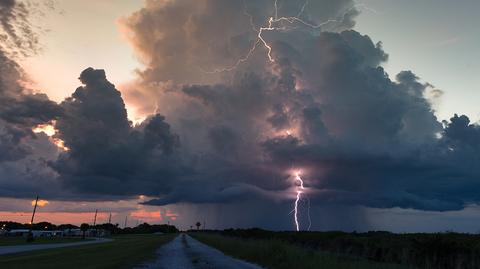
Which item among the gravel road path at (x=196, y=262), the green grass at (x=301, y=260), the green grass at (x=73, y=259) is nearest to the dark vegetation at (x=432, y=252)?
the green grass at (x=301, y=260)

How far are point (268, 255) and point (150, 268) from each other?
13506 mm

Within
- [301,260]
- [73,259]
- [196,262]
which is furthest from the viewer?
[73,259]

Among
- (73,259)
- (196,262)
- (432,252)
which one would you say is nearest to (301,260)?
(196,262)

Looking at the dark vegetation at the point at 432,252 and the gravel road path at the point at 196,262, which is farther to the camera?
the dark vegetation at the point at 432,252

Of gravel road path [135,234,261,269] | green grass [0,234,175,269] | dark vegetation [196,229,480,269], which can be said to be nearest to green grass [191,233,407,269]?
gravel road path [135,234,261,269]

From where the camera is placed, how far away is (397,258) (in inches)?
1937

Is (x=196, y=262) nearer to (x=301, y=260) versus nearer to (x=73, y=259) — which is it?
(x=301, y=260)

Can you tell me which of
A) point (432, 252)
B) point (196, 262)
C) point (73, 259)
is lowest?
point (196, 262)

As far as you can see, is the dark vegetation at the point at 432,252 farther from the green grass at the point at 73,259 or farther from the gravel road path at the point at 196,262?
the green grass at the point at 73,259

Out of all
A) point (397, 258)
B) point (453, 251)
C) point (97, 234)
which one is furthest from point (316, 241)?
point (97, 234)

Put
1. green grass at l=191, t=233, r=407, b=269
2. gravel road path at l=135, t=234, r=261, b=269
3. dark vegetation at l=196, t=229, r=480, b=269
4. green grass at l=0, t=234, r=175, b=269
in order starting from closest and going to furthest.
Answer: green grass at l=191, t=233, r=407, b=269 < gravel road path at l=135, t=234, r=261, b=269 < green grass at l=0, t=234, r=175, b=269 < dark vegetation at l=196, t=229, r=480, b=269

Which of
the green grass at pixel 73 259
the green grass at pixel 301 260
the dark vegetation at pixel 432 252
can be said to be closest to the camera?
the green grass at pixel 301 260

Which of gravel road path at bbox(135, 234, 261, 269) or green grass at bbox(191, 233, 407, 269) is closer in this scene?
green grass at bbox(191, 233, 407, 269)

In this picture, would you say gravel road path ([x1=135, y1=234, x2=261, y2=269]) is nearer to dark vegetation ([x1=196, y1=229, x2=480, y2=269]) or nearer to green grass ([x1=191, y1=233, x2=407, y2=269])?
green grass ([x1=191, y1=233, x2=407, y2=269])
